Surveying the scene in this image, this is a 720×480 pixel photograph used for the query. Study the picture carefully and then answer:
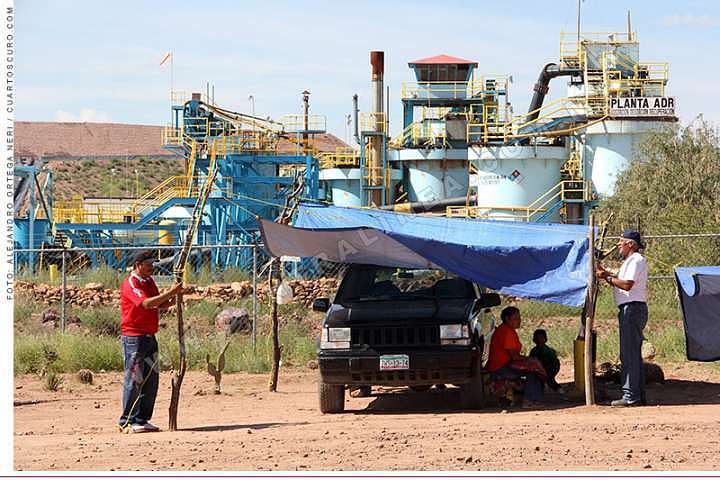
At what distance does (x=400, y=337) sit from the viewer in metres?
13.4

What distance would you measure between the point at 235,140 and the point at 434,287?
37.1 meters

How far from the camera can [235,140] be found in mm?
50594

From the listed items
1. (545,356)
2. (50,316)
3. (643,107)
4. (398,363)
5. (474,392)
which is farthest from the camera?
(643,107)

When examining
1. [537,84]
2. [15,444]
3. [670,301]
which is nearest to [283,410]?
[15,444]

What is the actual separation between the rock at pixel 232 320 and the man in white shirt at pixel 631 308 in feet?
44.2

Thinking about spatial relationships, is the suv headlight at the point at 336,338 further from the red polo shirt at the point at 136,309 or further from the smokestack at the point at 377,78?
the smokestack at the point at 377,78

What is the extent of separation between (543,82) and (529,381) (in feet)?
145

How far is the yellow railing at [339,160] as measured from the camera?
2279 inches

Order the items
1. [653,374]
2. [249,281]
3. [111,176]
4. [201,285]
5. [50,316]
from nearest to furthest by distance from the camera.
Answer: [653,374] → [50,316] → [249,281] → [201,285] → [111,176]

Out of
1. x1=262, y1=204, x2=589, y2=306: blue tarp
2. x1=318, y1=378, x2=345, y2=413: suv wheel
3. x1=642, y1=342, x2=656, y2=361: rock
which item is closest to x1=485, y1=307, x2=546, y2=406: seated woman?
x1=262, y1=204, x2=589, y2=306: blue tarp

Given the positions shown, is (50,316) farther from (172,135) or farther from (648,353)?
(172,135)

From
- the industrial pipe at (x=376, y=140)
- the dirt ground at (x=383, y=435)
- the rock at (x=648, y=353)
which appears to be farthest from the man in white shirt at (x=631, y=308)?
the industrial pipe at (x=376, y=140)

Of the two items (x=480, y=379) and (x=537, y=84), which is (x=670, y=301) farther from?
(x=537, y=84)

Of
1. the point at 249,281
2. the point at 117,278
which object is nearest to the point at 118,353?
the point at 249,281
